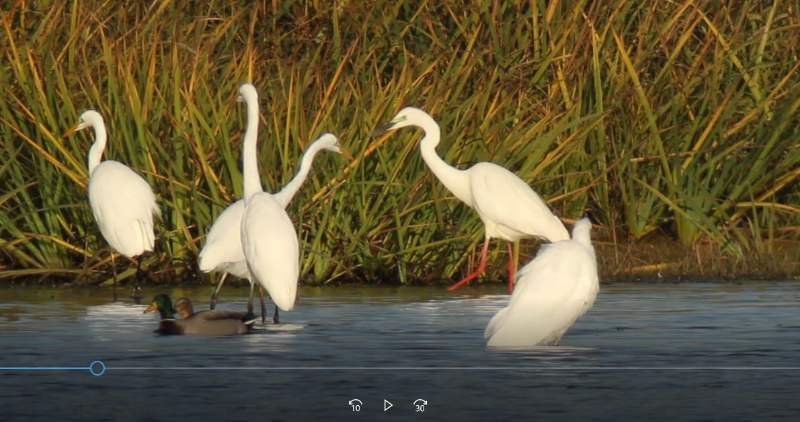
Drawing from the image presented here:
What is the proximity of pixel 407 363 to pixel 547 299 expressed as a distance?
2.88 ft

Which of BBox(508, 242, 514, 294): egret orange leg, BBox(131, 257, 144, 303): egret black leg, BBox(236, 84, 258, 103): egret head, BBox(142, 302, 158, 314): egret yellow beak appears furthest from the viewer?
BBox(508, 242, 514, 294): egret orange leg

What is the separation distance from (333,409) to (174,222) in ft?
19.6

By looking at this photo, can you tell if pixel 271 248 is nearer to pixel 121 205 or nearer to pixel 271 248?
pixel 271 248

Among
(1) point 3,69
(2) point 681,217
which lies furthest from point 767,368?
(1) point 3,69

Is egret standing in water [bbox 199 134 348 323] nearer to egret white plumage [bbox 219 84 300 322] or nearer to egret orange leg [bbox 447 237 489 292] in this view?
egret white plumage [bbox 219 84 300 322]

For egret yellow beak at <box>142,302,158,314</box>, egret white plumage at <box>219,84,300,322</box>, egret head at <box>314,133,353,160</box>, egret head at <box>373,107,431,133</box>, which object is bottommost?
egret yellow beak at <box>142,302,158,314</box>

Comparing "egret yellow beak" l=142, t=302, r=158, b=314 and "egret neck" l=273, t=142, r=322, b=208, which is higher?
"egret neck" l=273, t=142, r=322, b=208

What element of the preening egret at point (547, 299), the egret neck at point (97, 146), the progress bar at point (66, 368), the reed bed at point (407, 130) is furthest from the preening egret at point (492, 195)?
the progress bar at point (66, 368)

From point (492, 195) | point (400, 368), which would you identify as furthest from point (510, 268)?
point (400, 368)

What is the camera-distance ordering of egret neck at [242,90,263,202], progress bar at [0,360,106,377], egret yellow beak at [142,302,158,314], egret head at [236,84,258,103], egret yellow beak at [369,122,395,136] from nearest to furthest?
progress bar at [0,360,106,377] → egret yellow beak at [142,302,158,314] → egret neck at [242,90,263,202] → egret head at [236,84,258,103] → egret yellow beak at [369,122,395,136]

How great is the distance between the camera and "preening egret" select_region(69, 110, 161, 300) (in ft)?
38.2

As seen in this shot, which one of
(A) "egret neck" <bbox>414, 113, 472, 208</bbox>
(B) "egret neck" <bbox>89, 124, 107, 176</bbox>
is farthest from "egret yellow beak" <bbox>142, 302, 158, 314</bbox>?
(A) "egret neck" <bbox>414, 113, 472, 208</bbox>

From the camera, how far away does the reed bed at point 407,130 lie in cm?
1240

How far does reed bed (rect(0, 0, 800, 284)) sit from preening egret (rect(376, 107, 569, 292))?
9.0 inches
